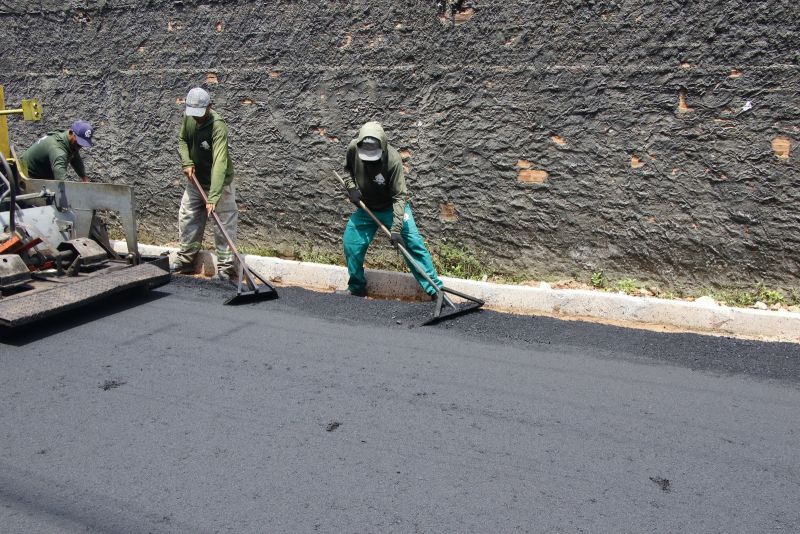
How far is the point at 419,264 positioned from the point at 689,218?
2.20 metres

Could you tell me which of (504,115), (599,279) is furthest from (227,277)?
(599,279)

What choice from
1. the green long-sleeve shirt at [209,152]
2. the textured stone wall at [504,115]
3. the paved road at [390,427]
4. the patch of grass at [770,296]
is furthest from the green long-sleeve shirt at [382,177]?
the patch of grass at [770,296]

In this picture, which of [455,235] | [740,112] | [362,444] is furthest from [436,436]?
[740,112]

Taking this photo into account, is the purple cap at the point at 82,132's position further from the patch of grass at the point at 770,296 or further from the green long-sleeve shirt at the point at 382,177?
the patch of grass at the point at 770,296

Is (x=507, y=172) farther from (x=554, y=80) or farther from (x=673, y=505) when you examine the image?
(x=673, y=505)

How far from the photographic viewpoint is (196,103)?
6.21 m

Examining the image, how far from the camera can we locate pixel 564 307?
18.9ft

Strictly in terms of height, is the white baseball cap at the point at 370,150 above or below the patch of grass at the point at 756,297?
above

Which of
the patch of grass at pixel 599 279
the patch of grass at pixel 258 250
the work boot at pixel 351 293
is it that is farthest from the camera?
the patch of grass at pixel 258 250

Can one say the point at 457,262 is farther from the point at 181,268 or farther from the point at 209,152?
the point at 181,268

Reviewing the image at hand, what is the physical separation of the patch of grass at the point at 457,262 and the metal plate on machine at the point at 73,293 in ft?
7.93

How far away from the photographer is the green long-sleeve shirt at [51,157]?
6574 millimetres

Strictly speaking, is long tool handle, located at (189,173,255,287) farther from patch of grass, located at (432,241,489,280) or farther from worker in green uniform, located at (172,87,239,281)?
patch of grass, located at (432,241,489,280)

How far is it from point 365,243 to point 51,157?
3.04 m
